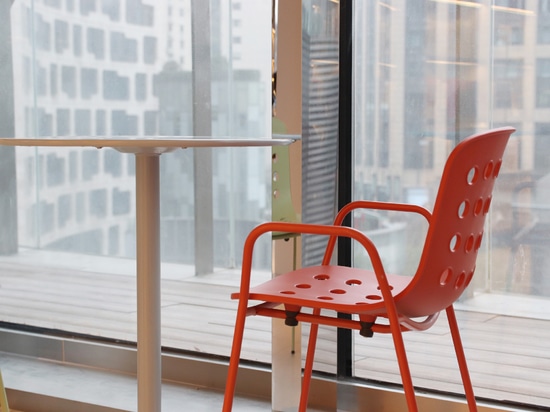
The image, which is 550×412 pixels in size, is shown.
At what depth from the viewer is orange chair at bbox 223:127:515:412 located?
5.02 feet

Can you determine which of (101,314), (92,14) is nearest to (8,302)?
(101,314)

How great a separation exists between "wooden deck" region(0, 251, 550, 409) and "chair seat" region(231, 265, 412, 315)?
622 mm

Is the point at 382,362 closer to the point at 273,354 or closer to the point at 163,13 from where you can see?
the point at 273,354

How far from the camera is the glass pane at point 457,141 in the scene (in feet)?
7.56

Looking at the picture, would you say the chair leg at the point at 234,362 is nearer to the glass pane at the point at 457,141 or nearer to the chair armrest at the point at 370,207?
the chair armrest at the point at 370,207

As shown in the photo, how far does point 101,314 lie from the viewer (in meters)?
3.21

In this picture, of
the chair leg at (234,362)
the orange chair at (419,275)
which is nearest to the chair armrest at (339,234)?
the orange chair at (419,275)

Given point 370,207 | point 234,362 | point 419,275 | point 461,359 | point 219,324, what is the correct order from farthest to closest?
point 219,324 < point 370,207 < point 461,359 < point 234,362 < point 419,275

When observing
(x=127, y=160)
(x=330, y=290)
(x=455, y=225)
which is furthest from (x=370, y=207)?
(x=127, y=160)

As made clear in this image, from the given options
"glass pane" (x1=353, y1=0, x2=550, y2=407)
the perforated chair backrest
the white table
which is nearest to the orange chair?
the perforated chair backrest

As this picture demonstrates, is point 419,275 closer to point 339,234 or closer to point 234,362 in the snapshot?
point 339,234

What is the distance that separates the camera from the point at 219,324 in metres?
3.12

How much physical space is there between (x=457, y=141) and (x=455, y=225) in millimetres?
890

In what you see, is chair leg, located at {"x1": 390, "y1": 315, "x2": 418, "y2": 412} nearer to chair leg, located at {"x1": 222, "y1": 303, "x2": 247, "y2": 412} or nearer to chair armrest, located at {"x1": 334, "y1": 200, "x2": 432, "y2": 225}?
chair leg, located at {"x1": 222, "y1": 303, "x2": 247, "y2": 412}
